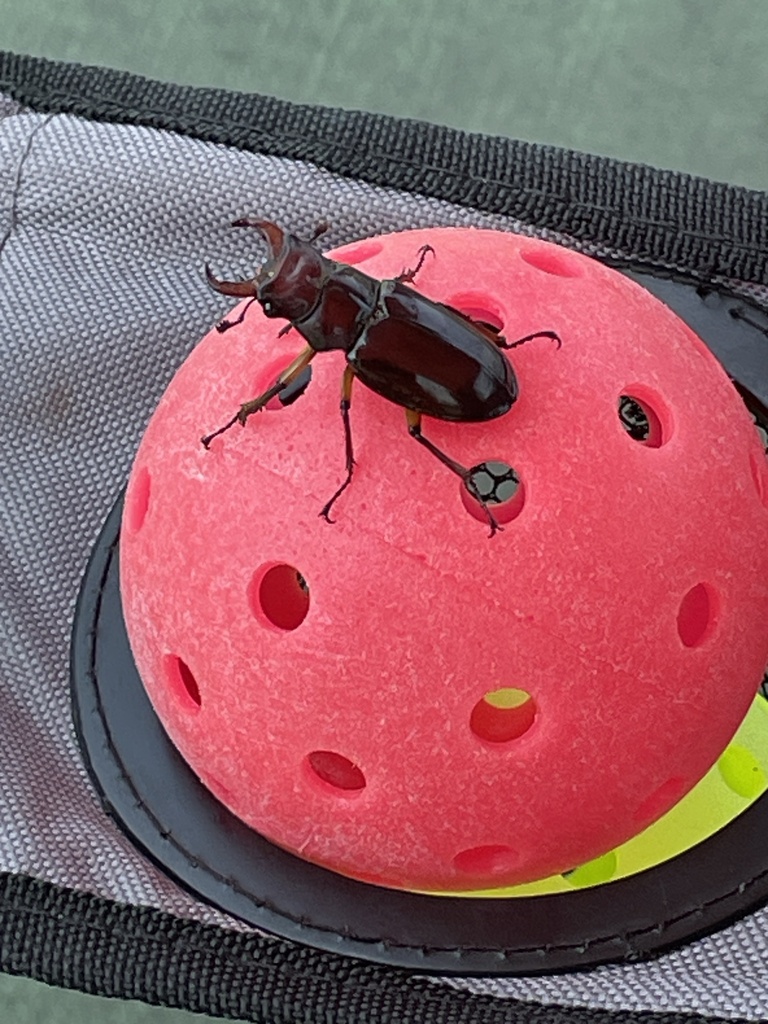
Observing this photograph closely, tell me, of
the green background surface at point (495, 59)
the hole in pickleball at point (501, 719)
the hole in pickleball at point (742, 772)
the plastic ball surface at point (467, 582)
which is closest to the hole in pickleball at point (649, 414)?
the plastic ball surface at point (467, 582)

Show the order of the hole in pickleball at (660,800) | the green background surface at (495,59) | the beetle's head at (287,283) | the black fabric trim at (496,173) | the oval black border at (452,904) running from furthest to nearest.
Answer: the green background surface at (495,59) → the black fabric trim at (496,173) → the oval black border at (452,904) → the hole in pickleball at (660,800) → the beetle's head at (287,283)

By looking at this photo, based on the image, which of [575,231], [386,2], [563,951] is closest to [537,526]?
[563,951]

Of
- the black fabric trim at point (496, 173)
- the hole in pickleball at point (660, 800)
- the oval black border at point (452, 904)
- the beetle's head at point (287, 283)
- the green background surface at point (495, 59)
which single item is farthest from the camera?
the green background surface at point (495, 59)

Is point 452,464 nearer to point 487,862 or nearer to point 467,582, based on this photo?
point 467,582

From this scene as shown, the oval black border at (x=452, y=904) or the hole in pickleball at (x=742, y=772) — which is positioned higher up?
the hole in pickleball at (x=742, y=772)

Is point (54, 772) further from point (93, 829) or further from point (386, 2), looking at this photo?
point (386, 2)

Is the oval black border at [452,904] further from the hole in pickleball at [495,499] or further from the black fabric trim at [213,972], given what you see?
the hole in pickleball at [495,499]
